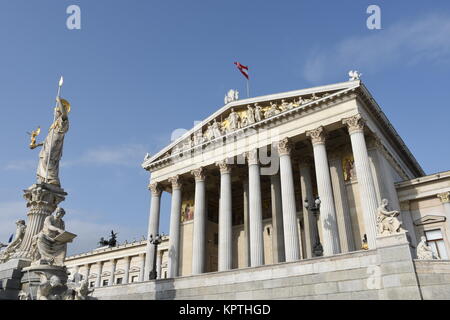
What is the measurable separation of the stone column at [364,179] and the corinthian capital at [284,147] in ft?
14.1

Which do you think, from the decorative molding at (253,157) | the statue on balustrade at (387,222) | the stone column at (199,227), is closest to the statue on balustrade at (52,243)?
the statue on balustrade at (387,222)

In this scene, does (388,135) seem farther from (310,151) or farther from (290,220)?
(290,220)

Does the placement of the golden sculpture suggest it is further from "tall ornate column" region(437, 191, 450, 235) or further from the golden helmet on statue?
"tall ornate column" region(437, 191, 450, 235)

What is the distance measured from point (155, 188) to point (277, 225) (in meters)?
12.5

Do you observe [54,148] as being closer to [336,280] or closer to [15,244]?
[15,244]

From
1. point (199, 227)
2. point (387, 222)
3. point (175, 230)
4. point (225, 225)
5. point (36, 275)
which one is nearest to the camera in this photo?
point (36, 275)

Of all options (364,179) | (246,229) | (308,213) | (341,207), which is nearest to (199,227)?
(246,229)

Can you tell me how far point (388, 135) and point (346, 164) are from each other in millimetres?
5082

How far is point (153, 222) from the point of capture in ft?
107

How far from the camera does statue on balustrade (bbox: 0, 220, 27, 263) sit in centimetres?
1193

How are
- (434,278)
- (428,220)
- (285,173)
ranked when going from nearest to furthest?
(434,278) < (285,173) < (428,220)

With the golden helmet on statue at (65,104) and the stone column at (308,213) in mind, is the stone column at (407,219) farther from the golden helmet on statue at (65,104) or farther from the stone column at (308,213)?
the golden helmet on statue at (65,104)

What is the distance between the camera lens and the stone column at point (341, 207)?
25305 mm
